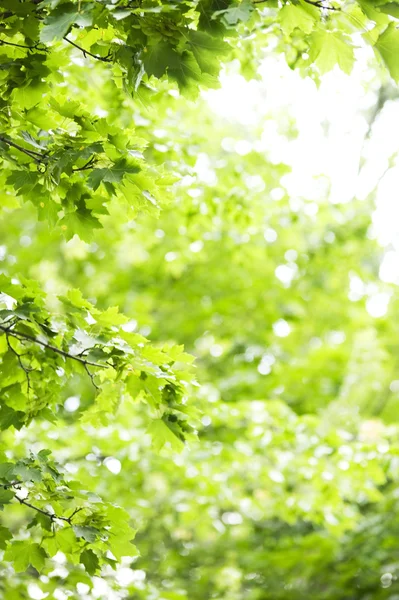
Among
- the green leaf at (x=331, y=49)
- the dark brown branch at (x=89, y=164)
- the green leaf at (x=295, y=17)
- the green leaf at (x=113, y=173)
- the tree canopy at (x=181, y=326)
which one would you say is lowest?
the tree canopy at (x=181, y=326)

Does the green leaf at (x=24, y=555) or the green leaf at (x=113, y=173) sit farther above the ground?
the green leaf at (x=113, y=173)

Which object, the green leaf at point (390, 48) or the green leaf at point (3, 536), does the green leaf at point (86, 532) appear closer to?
the green leaf at point (3, 536)

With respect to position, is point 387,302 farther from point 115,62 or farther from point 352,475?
point 115,62

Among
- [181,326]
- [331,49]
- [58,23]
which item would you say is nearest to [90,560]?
[58,23]

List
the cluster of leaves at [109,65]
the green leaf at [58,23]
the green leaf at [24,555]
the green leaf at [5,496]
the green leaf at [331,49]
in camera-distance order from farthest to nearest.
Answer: the green leaf at [24,555] < the green leaf at [5,496] < the green leaf at [331,49] < the cluster of leaves at [109,65] < the green leaf at [58,23]

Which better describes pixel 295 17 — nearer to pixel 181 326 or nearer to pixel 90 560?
pixel 90 560

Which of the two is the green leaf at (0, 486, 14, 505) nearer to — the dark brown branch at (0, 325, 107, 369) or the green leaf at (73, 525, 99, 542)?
the green leaf at (73, 525, 99, 542)

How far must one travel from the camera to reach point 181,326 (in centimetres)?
711

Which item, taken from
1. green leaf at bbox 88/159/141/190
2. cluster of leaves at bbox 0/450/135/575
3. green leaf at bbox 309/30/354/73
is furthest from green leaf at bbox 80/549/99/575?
green leaf at bbox 309/30/354/73

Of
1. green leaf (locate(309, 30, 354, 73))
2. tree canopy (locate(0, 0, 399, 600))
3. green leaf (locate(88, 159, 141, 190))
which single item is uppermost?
green leaf (locate(309, 30, 354, 73))

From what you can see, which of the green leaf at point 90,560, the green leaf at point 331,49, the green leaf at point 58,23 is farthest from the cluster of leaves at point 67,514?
the green leaf at point 331,49

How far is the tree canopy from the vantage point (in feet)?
5.13

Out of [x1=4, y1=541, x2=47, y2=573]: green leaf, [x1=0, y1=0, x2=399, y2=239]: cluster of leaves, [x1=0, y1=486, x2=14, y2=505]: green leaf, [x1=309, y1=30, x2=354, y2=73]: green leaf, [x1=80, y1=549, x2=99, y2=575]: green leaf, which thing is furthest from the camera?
[x1=4, y1=541, x2=47, y2=573]: green leaf

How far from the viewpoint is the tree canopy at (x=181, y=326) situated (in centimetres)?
156
